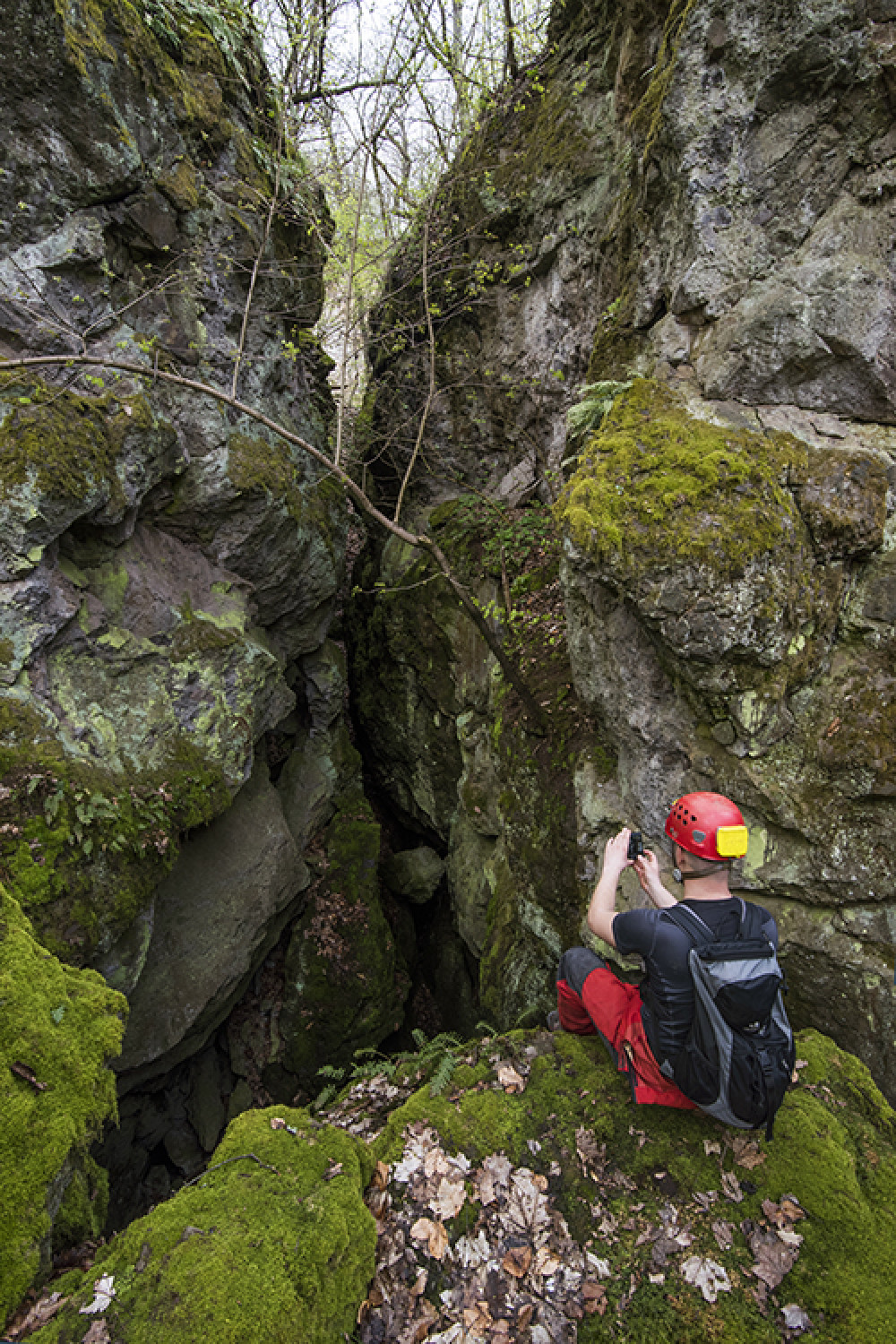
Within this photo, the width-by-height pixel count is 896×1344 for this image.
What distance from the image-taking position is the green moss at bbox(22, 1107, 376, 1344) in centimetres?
227

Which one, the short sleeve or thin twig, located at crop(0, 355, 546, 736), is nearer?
the short sleeve

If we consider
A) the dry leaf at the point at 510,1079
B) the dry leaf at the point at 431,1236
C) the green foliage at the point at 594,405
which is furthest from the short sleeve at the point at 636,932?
the green foliage at the point at 594,405

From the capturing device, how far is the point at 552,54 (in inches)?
363

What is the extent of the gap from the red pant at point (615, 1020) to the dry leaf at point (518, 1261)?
3.27 ft

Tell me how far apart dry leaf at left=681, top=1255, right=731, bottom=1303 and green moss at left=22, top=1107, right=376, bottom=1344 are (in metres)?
1.65

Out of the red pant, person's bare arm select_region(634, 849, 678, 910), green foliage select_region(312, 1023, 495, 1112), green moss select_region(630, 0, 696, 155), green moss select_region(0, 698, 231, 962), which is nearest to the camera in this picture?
person's bare arm select_region(634, 849, 678, 910)

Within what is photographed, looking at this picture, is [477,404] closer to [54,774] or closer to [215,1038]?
[54,774]

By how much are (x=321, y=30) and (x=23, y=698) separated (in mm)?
9958

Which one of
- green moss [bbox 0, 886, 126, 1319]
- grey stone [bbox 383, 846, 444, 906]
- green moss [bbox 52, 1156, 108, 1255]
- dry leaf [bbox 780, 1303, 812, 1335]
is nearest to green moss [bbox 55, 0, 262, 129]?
green moss [bbox 0, 886, 126, 1319]

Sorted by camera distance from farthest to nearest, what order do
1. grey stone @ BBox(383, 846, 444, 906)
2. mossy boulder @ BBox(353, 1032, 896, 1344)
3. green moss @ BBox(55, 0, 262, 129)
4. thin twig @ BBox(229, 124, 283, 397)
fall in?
1. grey stone @ BBox(383, 846, 444, 906)
2. green moss @ BBox(55, 0, 262, 129)
3. thin twig @ BBox(229, 124, 283, 397)
4. mossy boulder @ BBox(353, 1032, 896, 1344)

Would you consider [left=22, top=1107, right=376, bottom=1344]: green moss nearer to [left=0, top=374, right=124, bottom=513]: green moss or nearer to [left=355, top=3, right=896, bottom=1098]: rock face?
[left=355, top=3, right=896, bottom=1098]: rock face

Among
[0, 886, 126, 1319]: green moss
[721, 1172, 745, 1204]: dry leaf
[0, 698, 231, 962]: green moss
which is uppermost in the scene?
[0, 698, 231, 962]: green moss

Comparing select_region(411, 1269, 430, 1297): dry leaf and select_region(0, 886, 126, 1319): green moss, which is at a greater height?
select_region(0, 886, 126, 1319): green moss

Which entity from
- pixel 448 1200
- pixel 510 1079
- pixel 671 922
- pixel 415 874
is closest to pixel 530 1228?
pixel 448 1200
